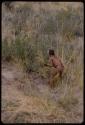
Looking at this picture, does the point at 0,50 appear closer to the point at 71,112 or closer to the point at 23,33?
the point at 23,33

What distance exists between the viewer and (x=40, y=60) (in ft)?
17.0

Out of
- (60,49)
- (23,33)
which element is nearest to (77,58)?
(60,49)

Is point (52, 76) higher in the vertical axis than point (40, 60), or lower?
lower

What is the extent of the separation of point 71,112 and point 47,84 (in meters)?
0.30

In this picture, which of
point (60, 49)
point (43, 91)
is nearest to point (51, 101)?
point (43, 91)

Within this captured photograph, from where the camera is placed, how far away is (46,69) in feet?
16.9

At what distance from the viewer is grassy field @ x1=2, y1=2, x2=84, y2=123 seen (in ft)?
16.6

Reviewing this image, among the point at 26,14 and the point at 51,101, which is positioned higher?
the point at 26,14

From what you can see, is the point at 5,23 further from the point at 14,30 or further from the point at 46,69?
the point at 46,69

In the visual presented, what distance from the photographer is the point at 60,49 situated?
522 centimetres

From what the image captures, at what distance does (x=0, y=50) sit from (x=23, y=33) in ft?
0.79

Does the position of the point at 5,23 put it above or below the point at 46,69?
above

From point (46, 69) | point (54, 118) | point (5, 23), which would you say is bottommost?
point (54, 118)

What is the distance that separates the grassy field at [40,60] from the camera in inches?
199
